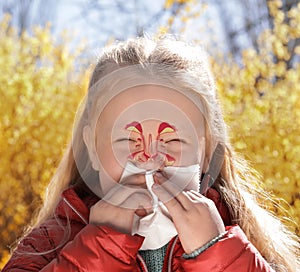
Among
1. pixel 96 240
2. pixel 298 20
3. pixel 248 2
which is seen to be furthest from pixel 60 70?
pixel 248 2

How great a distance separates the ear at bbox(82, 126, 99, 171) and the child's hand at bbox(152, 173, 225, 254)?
0.33 meters

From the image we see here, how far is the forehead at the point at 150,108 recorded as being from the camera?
2.16 m

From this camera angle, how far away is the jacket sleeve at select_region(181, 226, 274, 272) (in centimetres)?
202

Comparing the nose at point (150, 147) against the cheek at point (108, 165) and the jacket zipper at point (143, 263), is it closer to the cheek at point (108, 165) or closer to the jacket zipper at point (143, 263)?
the cheek at point (108, 165)

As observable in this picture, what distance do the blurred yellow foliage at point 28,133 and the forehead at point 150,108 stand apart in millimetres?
2884

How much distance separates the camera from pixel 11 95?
219 inches

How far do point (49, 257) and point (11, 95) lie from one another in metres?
3.46

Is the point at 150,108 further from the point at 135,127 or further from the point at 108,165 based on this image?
the point at 108,165

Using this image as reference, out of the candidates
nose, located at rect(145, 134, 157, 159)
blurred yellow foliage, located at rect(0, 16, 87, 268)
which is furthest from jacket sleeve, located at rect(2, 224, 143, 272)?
blurred yellow foliage, located at rect(0, 16, 87, 268)

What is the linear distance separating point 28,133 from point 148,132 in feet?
11.0

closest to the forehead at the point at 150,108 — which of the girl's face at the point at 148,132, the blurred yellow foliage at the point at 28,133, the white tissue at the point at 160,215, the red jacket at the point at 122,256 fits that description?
the girl's face at the point at 148,132

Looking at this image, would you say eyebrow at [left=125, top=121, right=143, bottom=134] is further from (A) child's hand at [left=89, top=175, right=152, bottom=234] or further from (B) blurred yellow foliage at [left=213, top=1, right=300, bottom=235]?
(B) blurred yellow foliage at [left=213, top=1, right=300, bottom=235]

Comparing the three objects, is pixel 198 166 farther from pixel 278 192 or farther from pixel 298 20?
pixel 298 20

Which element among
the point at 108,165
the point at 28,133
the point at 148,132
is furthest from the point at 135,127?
the point at 28,133
